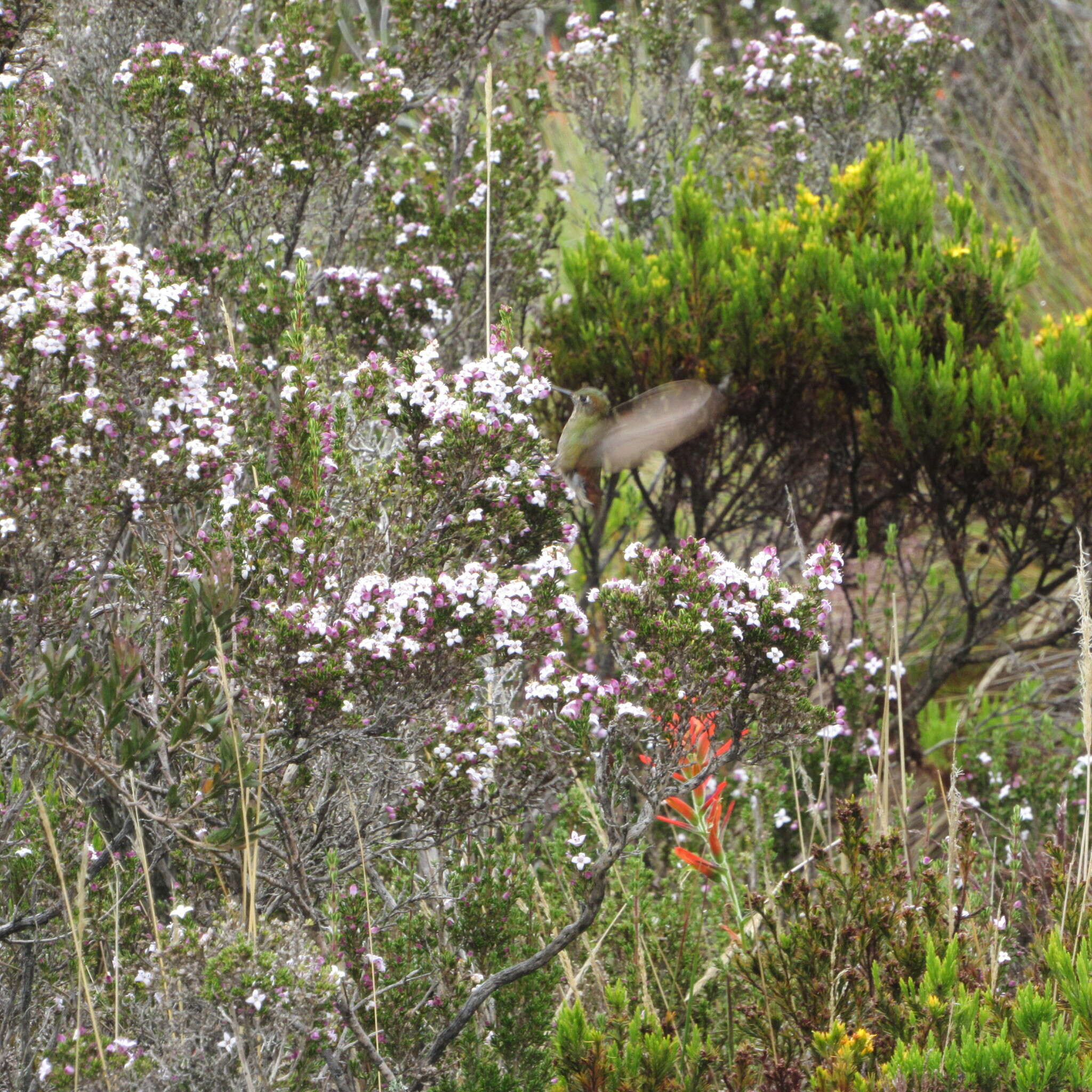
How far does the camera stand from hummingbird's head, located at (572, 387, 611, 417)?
12.3 feet

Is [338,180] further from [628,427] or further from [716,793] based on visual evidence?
[716,793]

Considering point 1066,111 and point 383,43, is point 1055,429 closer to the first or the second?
point 383,43

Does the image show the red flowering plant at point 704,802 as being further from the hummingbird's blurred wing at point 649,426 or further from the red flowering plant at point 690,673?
the hummingbird's blurred wing at point 649,426

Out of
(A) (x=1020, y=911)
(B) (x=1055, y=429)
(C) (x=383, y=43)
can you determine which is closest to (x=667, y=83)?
(C) (x=383, y=43)

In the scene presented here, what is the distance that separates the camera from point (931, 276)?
4.63 meters

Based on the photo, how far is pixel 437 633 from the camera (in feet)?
7.88

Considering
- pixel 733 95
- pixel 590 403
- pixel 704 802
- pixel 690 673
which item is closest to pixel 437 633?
pixel 690 673

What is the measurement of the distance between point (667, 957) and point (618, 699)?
4.30 ft

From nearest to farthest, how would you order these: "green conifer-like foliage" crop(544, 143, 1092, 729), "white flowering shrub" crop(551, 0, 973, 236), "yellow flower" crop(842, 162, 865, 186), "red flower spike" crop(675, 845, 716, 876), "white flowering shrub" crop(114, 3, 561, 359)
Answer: "red flower spike" crop(675, 845, 716, 876)
"white flowering shrub" crop(114, 3, 561, 359)
"green conifer-like foliage" crop(544, 143, 1092, 729)
"yellow flower" crop(842, 162, 865, 186)
"white flowering shrub" crop(551, 0, 973, 236)

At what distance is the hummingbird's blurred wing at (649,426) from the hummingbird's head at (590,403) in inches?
2.3

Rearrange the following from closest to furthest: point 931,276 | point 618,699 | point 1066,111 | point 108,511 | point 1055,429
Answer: point 618,699 → point 108,511 → point 1055,429 → point 931,276 → point 1066,111

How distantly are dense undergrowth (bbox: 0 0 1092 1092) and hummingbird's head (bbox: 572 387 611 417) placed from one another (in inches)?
25.3

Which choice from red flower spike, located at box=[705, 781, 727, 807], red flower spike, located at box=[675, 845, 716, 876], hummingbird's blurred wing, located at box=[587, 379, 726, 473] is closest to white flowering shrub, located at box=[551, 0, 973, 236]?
hummingbird's blurred wing, located at box=[587, 379, 726, 473]

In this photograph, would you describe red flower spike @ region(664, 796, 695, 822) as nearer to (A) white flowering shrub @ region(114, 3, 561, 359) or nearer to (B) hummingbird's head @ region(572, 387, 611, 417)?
(B) hummingbird's head @ region(572, 387, 611, 417)
